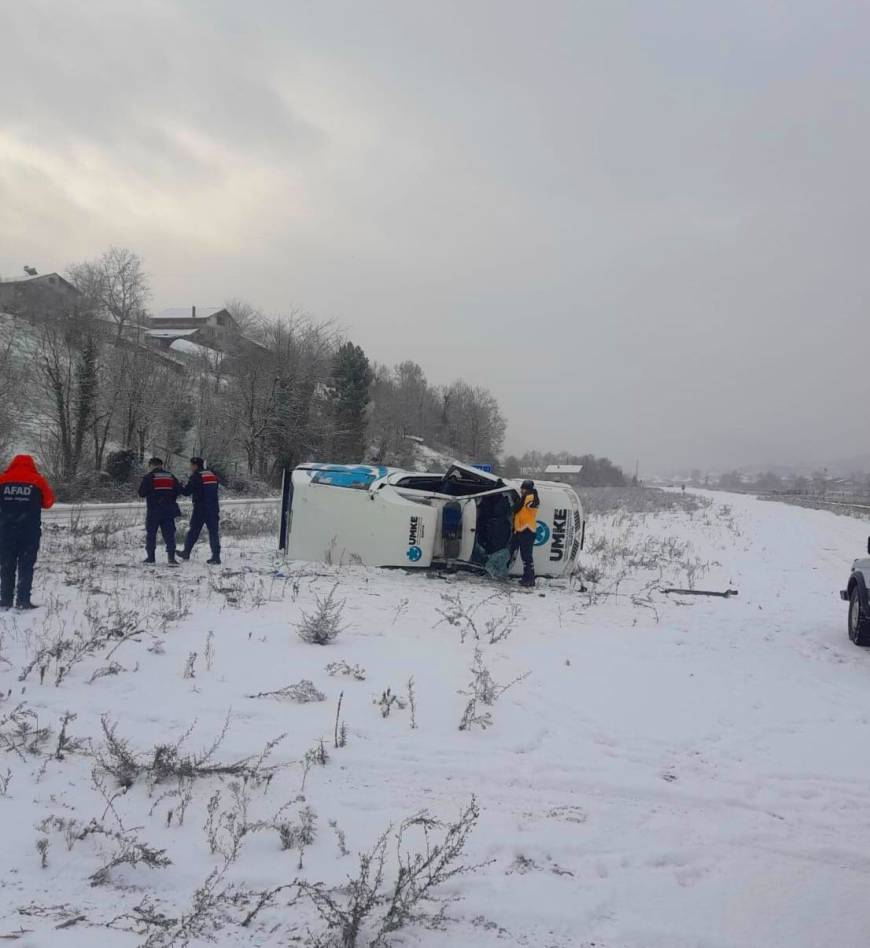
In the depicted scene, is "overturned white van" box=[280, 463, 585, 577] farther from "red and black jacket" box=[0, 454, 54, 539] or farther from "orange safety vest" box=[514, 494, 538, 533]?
"red and black jacket" box=[0, 454, 54, 539]

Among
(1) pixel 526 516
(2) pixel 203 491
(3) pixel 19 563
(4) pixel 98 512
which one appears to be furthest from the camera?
(4) pixel 98 512

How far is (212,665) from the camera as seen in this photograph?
550 centimetres

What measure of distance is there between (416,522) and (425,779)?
650 centimetres

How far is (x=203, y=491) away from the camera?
1056 centimetres

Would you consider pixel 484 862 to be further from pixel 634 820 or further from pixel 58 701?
pixel 58 701

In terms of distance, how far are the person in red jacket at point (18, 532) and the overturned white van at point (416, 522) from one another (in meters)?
4.07

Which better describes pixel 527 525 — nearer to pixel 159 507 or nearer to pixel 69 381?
pixel 159 507

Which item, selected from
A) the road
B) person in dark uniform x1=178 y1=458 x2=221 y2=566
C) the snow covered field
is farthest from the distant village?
the snow covered field

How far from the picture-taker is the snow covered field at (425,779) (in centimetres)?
265

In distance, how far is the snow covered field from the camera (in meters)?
2.65

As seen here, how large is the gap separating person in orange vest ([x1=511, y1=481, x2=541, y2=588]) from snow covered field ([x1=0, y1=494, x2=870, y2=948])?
222 centimetres

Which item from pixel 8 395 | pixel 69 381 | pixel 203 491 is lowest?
pixel 203 491

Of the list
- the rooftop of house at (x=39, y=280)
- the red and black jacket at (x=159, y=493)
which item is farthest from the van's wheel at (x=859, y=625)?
the rooftop of house at (x=39, y=280)

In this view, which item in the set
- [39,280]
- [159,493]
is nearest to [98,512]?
[159,493]
